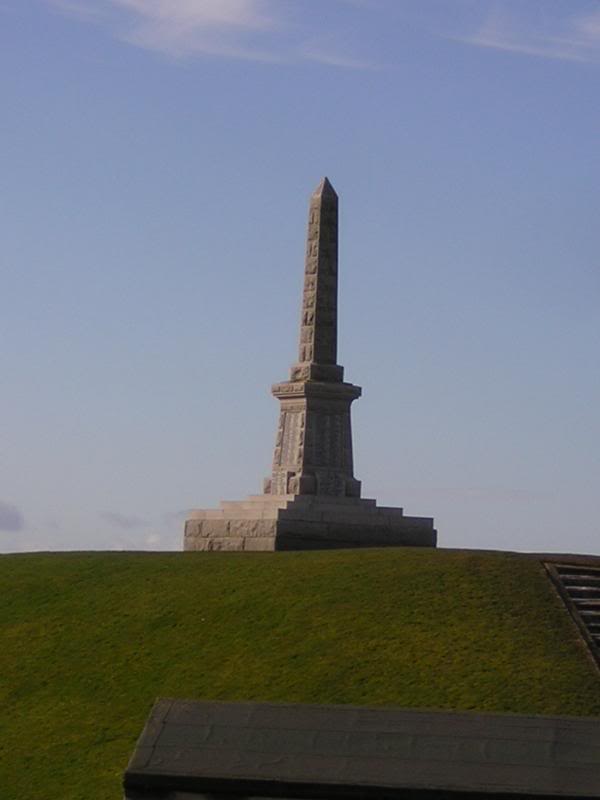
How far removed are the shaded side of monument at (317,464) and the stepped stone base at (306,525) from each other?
0.02 meters

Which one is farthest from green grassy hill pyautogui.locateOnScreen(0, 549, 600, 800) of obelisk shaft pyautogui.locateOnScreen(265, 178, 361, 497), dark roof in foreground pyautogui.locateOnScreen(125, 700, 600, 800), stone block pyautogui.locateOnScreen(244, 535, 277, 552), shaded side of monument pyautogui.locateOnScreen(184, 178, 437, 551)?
dark roof in foreground pyautogui.locateOnScreen(125, 700, 600, 800)

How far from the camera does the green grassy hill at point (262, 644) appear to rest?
102 ft

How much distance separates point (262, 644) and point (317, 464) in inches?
418

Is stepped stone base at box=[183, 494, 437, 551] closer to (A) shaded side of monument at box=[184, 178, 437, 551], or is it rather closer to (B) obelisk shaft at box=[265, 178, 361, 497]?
(A) shaded side of monument at box=[184, 178, 437, 551]

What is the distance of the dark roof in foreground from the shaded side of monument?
2363cm

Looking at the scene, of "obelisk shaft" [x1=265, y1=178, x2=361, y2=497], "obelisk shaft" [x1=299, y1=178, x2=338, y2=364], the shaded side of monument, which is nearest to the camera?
the shaded side of monument

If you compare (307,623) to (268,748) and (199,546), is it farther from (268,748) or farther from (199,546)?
(268,748)

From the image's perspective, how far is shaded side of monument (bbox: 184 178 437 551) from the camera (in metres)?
43.6

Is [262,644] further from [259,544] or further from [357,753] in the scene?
[357,753]

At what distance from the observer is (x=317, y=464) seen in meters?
44.5

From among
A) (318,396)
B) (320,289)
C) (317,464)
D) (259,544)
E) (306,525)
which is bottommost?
(259,544)

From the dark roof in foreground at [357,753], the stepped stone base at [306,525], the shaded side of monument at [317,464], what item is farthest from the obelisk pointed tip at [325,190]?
the dark roof in foreground at [357,753]

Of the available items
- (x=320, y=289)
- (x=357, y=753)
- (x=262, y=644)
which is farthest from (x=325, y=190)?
(x=357, y=753)

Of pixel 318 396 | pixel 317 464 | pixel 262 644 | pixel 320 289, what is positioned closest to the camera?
pixel 262 644
